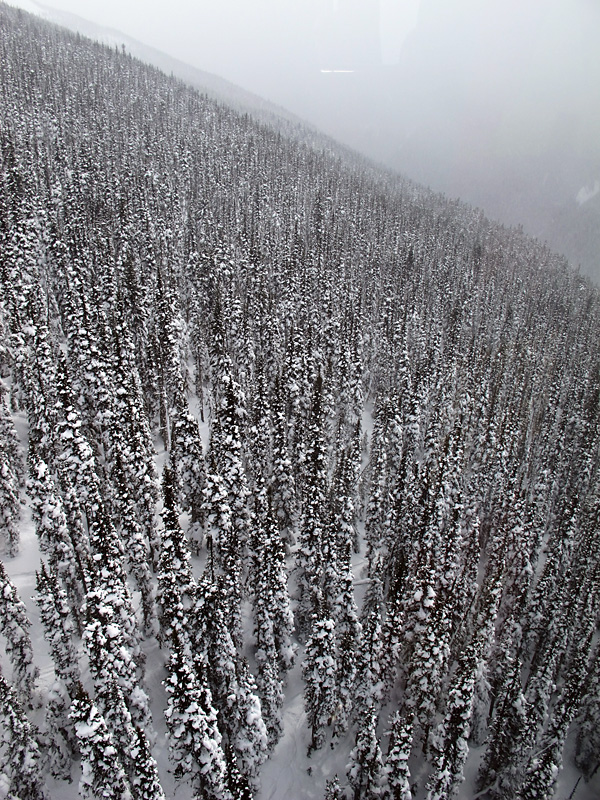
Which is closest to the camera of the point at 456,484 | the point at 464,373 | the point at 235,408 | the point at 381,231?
the point at 235,408

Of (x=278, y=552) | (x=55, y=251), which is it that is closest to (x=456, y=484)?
(x=278, y=552)

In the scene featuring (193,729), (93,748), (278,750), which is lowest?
(278,750)

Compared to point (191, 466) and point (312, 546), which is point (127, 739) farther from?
point (191, 466)

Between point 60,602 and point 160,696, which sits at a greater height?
point 60,602

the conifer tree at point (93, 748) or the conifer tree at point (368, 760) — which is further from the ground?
the conifer tree at point (93, 748)

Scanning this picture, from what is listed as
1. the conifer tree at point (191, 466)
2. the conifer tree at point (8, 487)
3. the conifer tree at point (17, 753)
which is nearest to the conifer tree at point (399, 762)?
the conifer tree at point (17, 753)

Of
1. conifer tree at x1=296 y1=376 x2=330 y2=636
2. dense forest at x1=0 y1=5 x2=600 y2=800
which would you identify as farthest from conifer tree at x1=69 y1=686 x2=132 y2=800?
conifer tree at x1=296 y1=376 x2=330 y2=636

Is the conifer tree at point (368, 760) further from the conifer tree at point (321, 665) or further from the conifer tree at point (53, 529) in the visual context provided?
the conifer tree at point (53, 529)

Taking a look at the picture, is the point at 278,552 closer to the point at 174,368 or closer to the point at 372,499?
the point at 372,499

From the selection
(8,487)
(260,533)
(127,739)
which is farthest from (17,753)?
(8,487)
